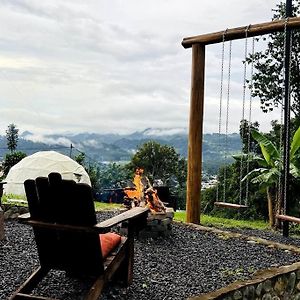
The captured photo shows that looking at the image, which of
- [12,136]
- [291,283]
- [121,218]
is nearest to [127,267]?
[121,218]

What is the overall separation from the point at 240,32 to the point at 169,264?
3.92m

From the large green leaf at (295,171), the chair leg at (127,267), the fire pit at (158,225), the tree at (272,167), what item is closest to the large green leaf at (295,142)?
the tree at (272,167)

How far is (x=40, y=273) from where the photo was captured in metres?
4.25

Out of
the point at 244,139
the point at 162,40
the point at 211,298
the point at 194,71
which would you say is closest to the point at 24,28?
the point at 162,40

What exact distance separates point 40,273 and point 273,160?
698 cm

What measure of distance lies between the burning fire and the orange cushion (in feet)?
6.84

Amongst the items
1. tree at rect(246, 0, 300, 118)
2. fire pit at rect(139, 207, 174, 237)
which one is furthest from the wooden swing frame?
tree at rect(246, 0, 300, 118)

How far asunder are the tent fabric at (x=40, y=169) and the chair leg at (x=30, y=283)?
476 inches

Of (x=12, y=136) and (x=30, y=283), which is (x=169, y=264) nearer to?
(x=30, y=283)

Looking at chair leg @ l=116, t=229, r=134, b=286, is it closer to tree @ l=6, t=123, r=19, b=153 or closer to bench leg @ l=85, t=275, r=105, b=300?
bench leg @ l=85, t=275, r=105, b=300

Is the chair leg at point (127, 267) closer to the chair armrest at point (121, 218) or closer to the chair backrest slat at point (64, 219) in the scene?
the chair armrest at point (121, 218)

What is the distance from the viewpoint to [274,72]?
15609mm

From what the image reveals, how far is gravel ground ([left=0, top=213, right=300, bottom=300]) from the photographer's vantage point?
14.7 feet

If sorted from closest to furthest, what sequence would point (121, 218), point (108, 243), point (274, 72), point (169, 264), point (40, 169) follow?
point (121, 218), point (108, 243), point (169, 264), point (274, 72), point (40, 169)
